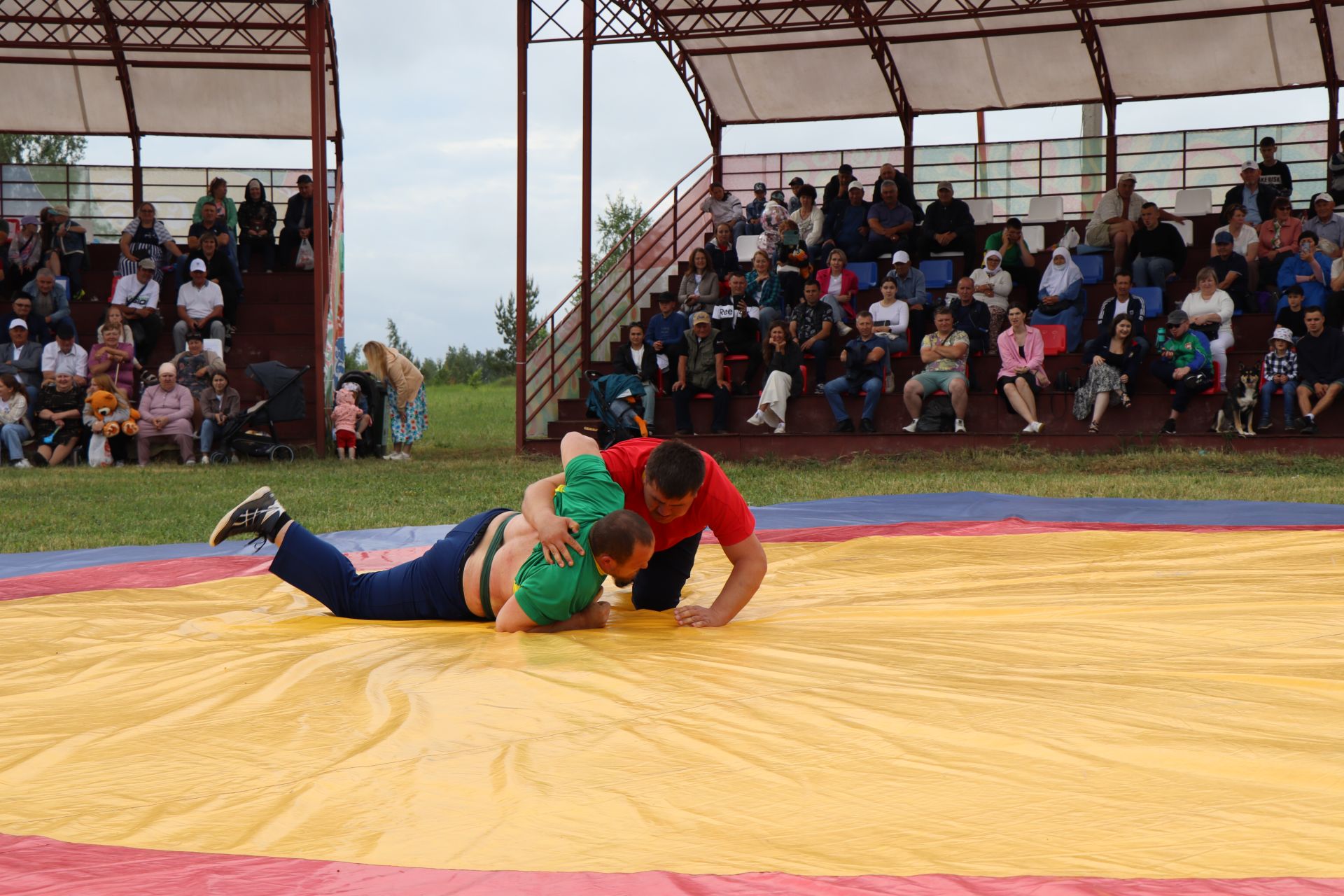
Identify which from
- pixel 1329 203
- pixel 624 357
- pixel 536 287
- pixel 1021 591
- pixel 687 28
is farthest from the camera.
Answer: pixel 536 287

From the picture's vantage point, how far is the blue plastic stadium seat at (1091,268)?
1360 centimetres

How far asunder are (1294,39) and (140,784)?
16.8 meters

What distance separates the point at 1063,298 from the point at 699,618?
9675mm

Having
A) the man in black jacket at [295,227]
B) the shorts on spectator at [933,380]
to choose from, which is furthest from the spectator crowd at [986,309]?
the man in black jacket at [295,227]

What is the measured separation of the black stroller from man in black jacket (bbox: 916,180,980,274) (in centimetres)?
638

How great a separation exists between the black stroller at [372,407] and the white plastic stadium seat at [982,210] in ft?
25.2

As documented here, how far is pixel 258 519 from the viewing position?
14.7ft

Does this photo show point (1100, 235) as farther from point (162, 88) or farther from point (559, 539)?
point (162, 88)

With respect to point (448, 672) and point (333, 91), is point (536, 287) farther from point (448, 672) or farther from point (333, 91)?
point (448, 672)

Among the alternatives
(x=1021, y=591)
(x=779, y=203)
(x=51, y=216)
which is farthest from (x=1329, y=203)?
(x=51, y=216)

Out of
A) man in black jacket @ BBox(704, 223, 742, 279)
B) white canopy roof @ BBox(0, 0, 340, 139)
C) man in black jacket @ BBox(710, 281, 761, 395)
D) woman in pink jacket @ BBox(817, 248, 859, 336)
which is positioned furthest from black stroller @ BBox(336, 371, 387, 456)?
white canopy roof @ BBox(0, 0, 340, 139)

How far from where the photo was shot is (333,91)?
17703mm

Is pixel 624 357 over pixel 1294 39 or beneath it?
beneath

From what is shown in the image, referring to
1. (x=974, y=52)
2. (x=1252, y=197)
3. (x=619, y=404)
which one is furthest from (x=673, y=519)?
(x=974, y=52)
